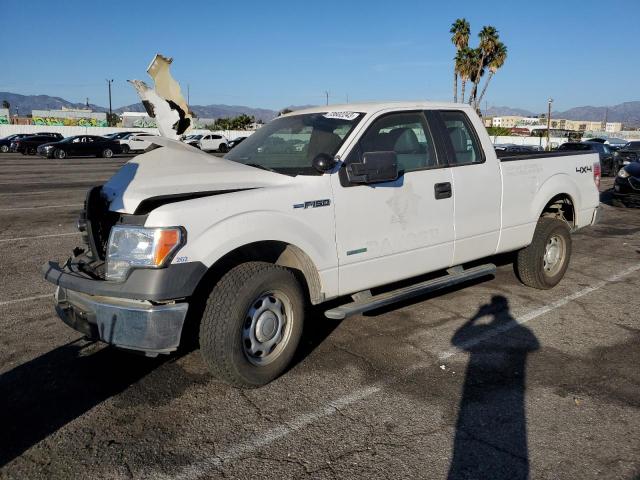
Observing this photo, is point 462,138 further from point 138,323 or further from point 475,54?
point 475,54

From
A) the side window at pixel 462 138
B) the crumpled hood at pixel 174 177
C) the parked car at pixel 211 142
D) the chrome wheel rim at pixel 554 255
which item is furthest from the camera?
the parked car at pixel 211 142

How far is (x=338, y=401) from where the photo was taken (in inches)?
149

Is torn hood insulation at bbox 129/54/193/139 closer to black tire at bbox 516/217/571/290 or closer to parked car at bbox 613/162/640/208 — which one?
black tire at bbox 516/217/571/290

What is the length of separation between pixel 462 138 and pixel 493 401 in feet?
8.64

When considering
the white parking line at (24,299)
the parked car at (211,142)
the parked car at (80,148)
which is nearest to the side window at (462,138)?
the white parking line at (24,299)

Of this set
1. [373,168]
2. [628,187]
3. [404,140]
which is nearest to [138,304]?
[373,168]

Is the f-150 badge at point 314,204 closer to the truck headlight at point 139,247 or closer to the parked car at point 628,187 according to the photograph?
the truck headlight at point 139,247

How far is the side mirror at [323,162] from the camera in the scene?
412 centimetres

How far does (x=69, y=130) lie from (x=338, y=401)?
62301 millimetres

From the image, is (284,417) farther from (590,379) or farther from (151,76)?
(151,76)

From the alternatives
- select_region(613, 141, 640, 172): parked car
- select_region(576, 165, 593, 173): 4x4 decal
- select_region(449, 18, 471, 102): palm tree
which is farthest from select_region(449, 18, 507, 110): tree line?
select_region(576, 165, 593, 173): 4x4 decal

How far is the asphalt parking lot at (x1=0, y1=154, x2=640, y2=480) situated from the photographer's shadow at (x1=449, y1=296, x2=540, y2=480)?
11mm

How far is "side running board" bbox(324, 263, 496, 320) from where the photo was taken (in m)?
4.25

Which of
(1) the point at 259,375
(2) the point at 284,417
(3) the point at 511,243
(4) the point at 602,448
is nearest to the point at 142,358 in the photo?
(1) the point at 259,375
